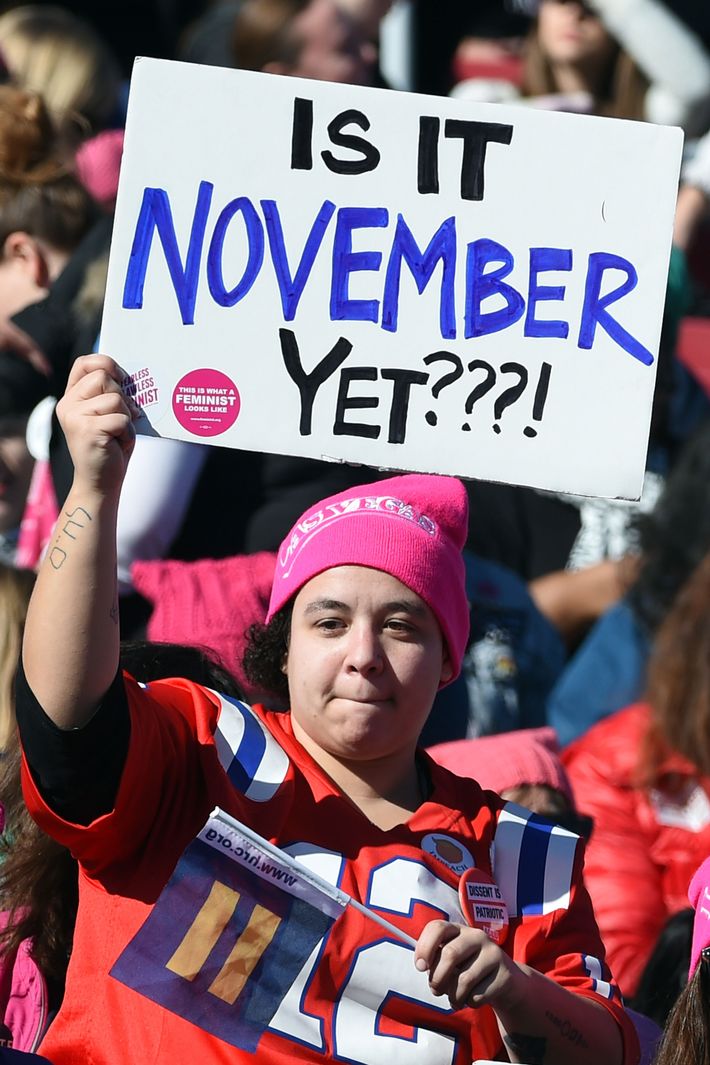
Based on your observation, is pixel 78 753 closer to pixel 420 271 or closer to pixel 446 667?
pixel 446 667

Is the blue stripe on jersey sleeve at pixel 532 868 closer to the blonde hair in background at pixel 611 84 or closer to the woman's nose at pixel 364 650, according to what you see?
the woman's nose at pixel 364 650

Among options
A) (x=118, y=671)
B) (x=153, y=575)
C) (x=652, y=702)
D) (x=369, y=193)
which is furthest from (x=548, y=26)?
(x=118, y=671)

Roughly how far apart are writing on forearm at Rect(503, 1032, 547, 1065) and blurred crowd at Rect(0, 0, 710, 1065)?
0.18m

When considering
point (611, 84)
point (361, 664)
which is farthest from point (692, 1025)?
point (611, 84)

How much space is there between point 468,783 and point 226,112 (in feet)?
3.55

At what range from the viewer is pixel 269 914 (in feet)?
7.48

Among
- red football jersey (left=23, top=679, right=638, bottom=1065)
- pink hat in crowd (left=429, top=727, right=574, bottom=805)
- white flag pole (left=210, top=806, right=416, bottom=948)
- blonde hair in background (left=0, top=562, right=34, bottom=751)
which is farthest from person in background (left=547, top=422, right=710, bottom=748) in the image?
white flag pole (left=210, top=806, right=416, bottom=948)

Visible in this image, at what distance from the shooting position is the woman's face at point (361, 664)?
2.49 meters

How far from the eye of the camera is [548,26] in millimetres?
6586

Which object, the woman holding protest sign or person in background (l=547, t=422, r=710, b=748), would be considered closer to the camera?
the woman holding protest sign

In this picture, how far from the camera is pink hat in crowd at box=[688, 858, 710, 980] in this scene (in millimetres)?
2295

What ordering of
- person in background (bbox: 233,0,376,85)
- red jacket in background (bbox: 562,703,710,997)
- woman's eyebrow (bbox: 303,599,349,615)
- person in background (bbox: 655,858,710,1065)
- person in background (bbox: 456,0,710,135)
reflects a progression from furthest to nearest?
person in background (bbox: 456,0,710,135), person in background (bbox: 233,0,376,85), red jacket in background (bbox: 562,703,710,997), woman's eyebrow (bbox: 303,599,349,615), person in background (bbox: 655,858,710,1065)

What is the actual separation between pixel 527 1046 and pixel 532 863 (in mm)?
303

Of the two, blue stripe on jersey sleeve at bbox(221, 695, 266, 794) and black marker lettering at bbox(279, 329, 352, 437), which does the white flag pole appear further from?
black marker lettering at bbox(279, 329, 352, 437)
